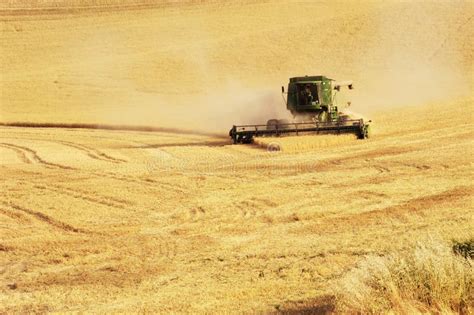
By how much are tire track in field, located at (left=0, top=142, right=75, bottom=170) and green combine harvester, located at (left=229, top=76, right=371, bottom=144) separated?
6.34m

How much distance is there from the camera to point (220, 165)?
20.6 m

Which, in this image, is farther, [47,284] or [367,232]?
[367,232]

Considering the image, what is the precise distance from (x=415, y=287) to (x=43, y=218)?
8.83 metres

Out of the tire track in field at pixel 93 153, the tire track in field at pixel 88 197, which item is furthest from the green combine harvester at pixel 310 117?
the tire track in field at pixel 88 197

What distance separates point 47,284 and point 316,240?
4.27 m

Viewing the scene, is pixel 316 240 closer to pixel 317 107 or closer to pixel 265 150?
pixel 265 150

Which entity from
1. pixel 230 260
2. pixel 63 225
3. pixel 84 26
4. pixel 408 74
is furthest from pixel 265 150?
pixel 84 26

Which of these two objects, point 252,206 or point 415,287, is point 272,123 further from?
point 415,287

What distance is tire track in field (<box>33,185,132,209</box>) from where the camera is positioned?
15.7 m

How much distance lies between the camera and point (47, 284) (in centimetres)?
1052

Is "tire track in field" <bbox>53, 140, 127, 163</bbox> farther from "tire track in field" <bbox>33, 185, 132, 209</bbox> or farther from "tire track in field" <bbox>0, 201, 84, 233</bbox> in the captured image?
"tire track in field" <bbox>0, 201, 84, 233</bbox>

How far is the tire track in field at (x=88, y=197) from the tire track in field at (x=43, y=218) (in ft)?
4.45

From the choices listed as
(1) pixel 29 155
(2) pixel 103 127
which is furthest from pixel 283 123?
(2) pixel 103 127

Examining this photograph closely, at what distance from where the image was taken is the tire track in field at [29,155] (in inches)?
872
